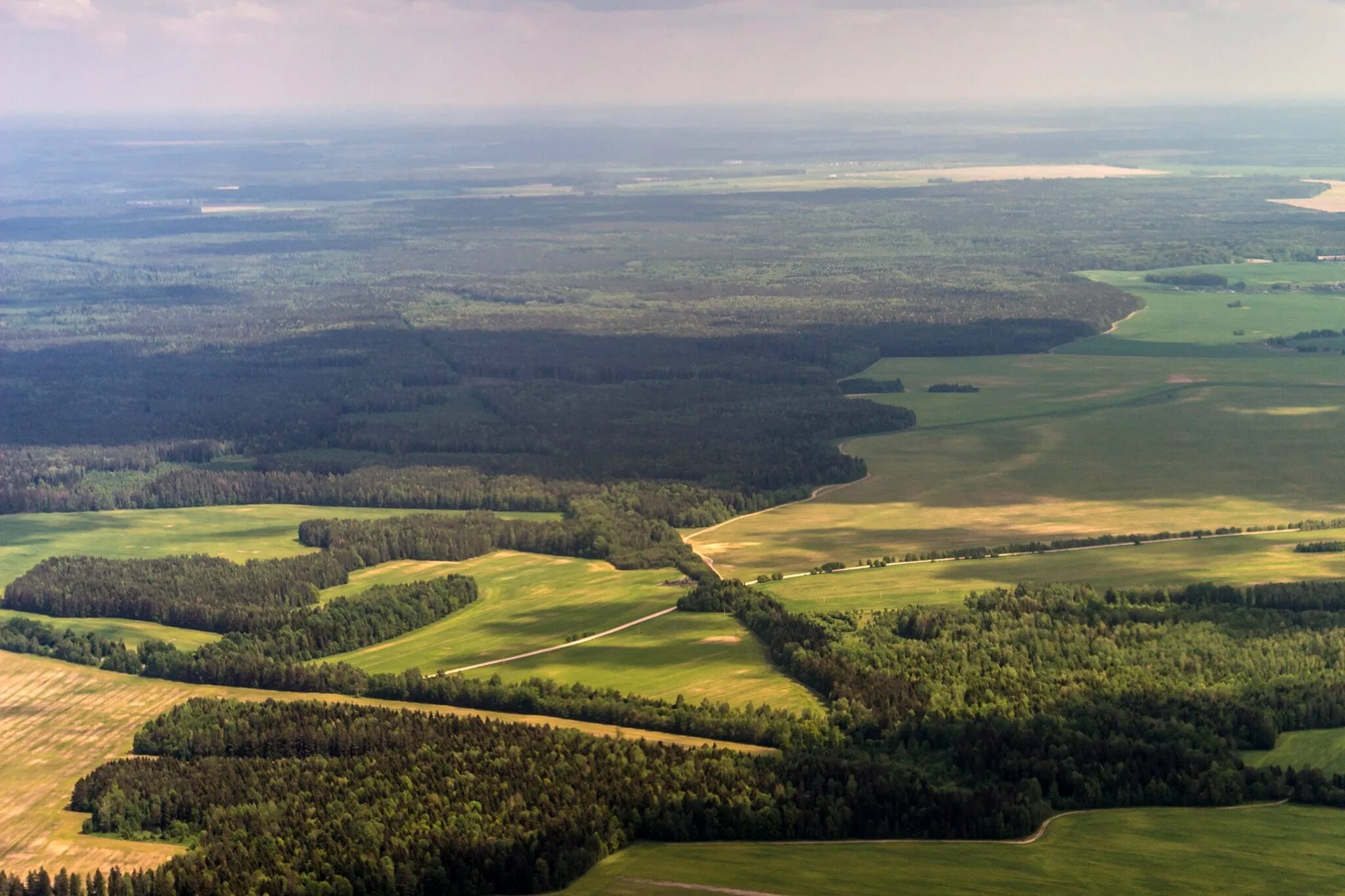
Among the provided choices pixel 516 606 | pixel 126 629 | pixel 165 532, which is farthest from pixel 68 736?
pixel 165 532

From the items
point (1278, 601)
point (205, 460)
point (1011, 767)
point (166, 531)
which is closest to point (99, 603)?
point (166, 531)

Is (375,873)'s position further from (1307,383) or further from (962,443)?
(1307,383)

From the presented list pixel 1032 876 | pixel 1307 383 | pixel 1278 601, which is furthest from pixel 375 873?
pixel 1307 383

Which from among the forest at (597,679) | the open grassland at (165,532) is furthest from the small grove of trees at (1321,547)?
the open grassland at (165,532)

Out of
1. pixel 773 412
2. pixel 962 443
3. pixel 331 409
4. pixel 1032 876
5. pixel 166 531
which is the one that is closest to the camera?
pixel 1032 876

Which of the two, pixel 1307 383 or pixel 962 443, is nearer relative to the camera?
pixel 962 443

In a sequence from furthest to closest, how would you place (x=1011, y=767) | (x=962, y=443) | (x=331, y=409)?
(x=331, y=409)
(x=962, y=443)
(x=1011, y=767)

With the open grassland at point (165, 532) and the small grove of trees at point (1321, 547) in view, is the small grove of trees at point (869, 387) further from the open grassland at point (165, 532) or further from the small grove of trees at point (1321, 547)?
the small grove of trees at point (1321, 547)
